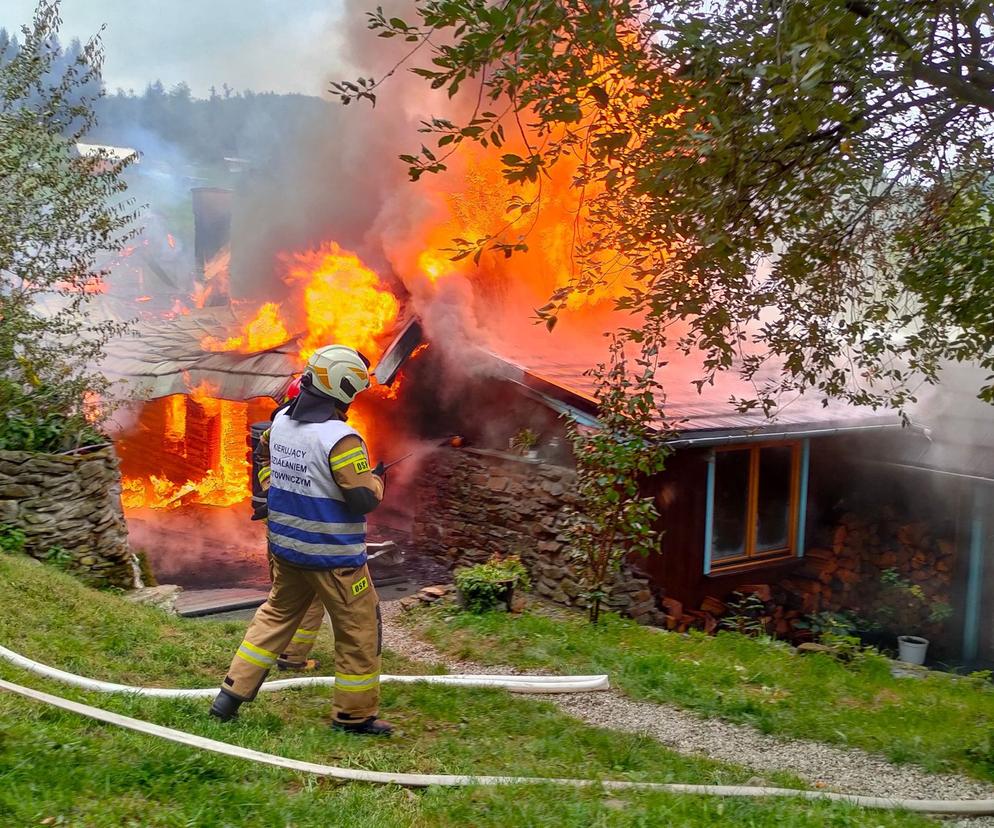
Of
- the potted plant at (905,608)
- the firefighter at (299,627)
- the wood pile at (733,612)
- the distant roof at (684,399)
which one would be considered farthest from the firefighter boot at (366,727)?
the potted plant at (905,608)

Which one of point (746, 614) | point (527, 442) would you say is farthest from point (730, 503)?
point (527, 442)

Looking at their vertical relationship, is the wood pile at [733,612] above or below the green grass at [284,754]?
below

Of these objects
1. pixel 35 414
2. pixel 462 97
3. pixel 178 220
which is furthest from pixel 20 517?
pixel 178 220

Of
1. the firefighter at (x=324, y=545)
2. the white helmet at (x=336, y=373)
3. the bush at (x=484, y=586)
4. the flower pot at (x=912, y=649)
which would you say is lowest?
the flower pot at (x=912, y=649)

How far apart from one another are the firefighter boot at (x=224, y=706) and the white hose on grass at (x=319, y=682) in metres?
0.31

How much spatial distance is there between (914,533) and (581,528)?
6.89m

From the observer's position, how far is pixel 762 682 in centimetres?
679

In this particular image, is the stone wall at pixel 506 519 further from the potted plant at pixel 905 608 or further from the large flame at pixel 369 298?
the potted plant at pixel 905 608

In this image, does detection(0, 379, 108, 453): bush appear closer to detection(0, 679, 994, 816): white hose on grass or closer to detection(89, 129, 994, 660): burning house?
detection(89, 129, 994, 660): burning house

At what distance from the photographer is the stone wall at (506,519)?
10.3 meters

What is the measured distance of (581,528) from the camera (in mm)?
8570

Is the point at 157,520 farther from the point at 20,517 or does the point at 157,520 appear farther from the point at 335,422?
the point at 335,422

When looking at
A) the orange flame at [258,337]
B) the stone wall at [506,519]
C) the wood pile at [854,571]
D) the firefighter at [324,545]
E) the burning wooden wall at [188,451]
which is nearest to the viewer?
the firefighter at [324,545]

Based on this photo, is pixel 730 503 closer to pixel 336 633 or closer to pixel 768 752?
pixel 768 752
